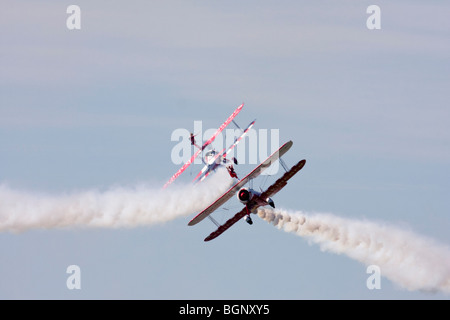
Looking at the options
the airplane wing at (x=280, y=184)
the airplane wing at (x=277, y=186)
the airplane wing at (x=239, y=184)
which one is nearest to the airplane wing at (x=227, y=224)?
the airplane wing at (x=277, y=186)

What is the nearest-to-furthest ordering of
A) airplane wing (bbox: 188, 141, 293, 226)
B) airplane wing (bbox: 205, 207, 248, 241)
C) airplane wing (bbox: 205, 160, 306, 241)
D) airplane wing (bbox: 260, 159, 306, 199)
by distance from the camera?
airplane wing (bbox: 188, 141, 293, 226)
airplane wing (bbox: 205, 160, 306, 241)
airplane wing (bbox: 260, 159, 306, 199)
airplane wing (bbox: 205, 207, 248, 241)

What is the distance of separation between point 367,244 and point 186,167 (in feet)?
49.9

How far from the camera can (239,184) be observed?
351 feet

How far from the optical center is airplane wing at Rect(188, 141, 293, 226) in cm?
10381

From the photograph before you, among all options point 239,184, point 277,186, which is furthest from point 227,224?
point 277,186

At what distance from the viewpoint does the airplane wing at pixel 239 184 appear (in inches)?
4087

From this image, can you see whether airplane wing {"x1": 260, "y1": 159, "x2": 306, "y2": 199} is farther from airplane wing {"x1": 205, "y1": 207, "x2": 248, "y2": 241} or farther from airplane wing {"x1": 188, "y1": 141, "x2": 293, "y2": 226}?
airplane wing {"x1": 205, "y1": 207, "x2": 248, "y2": 241}

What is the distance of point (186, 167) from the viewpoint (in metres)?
116

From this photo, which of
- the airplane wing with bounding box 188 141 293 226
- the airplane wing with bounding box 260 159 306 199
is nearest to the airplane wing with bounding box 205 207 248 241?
the airplane wing with bounding box 188 141 293 226

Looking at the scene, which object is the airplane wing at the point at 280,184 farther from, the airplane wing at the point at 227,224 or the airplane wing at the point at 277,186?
the airplane wing at the point at 227,224
